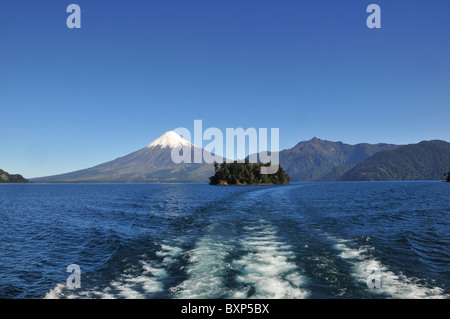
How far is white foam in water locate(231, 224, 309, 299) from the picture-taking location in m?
12.0

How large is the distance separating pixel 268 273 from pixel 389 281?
6.09 metres

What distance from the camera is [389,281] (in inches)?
527

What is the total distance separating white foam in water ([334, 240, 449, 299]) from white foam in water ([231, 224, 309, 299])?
11.5 feet

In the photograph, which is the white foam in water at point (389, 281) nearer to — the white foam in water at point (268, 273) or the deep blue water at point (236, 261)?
the deep blue water at point (236, 261)

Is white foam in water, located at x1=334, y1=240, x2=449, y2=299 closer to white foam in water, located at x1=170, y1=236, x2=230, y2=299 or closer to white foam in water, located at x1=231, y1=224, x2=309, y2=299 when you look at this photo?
white foam in water, located at x1=231, y1=224, x2=309, y2=299

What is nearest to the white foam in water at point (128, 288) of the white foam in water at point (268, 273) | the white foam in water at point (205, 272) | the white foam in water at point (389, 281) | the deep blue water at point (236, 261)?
the deep blue water at point (236, 261)

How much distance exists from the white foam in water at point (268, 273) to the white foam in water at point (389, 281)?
3516mm

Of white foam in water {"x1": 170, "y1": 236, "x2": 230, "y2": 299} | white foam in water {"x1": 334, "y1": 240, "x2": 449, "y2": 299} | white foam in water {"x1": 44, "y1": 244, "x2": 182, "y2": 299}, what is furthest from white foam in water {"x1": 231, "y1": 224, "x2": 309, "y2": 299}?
white foam in water {"x1": 44, "y1": 244, "x2": 182, "y2": 299}

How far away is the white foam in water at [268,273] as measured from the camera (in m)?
12.0

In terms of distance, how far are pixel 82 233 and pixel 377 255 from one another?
29.4 metres

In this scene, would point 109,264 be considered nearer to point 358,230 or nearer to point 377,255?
point 377,255

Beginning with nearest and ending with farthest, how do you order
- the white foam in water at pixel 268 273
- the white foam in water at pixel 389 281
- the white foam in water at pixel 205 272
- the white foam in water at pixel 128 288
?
the white foam in water at pixel 389 281, the white foam in water at pixel 268 273, the white foam in water at pixel 205 272, the white foam in water at pixel 128 288

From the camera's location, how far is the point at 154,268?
16.3 metres
